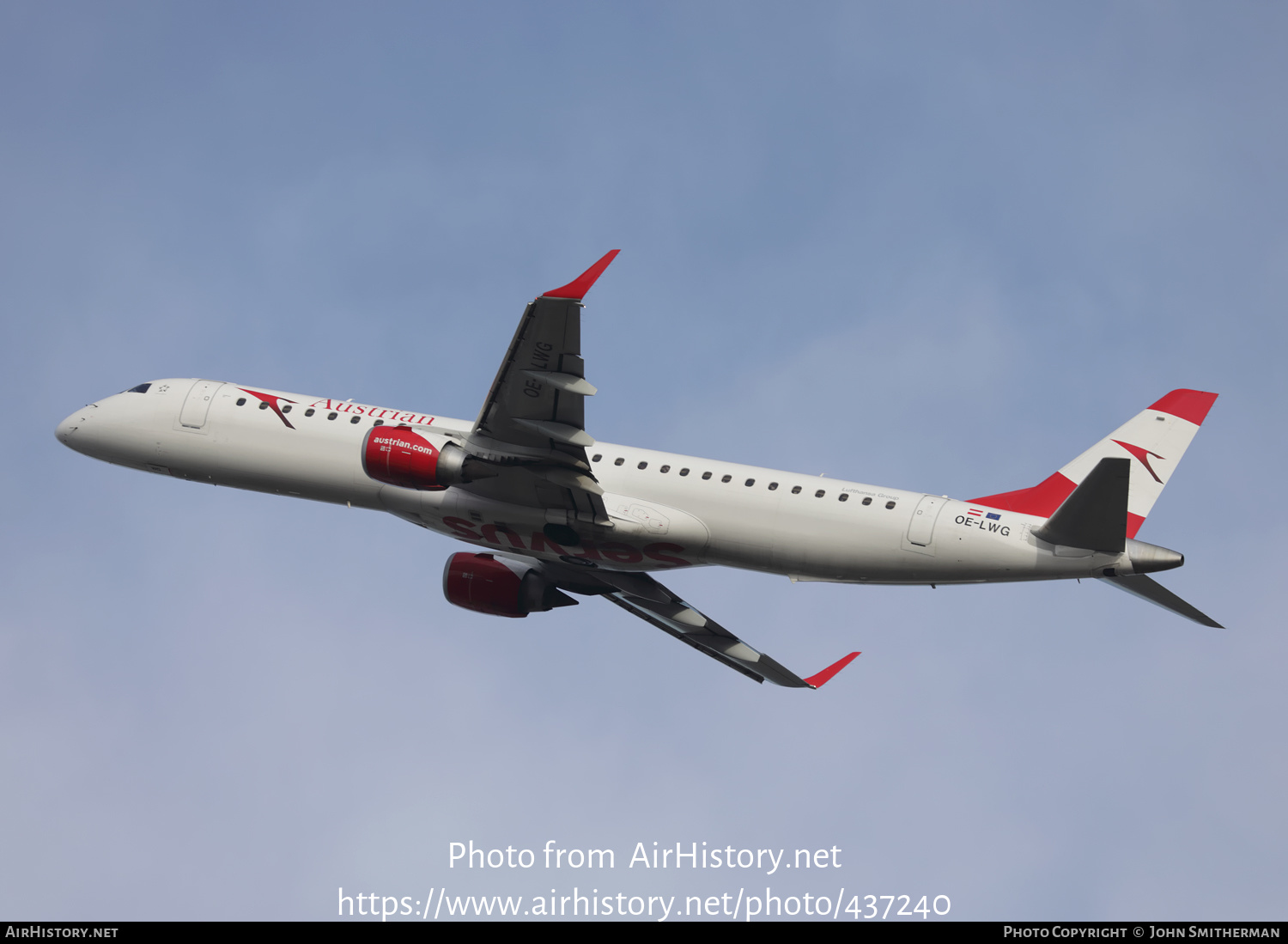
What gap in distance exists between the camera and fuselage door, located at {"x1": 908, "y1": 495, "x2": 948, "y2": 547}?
3216 cm

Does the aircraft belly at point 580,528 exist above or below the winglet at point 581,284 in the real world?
below

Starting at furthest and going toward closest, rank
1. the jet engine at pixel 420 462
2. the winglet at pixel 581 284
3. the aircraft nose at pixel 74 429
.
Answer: the aircraft nose at pixel 74 429
the jet engine at pixel 420 462
the winglet at pixel 581 284

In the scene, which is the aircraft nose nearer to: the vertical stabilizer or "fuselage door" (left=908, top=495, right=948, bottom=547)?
"fuselage door" (left=908, top=495, right=948, bottom=547)

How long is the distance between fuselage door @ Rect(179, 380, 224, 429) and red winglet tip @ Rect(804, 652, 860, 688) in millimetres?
19890

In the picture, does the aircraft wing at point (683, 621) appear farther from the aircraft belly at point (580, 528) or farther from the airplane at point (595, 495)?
the aircraft belly at point (580, 528)

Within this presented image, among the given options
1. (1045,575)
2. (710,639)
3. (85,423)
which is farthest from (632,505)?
(85,423)

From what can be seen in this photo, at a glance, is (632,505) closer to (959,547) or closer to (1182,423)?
(959,547)

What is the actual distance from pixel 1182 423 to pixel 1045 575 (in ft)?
19.9

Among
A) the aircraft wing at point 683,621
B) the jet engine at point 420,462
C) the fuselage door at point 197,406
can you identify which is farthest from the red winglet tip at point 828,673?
the fuselage door at point 197,406

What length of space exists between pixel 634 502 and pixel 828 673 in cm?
921

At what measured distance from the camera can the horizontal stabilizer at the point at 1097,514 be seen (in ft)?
93.8

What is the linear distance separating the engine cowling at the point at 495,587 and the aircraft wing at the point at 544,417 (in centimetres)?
502

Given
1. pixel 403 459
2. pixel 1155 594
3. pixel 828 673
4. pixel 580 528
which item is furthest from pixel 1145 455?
pixel 403 459

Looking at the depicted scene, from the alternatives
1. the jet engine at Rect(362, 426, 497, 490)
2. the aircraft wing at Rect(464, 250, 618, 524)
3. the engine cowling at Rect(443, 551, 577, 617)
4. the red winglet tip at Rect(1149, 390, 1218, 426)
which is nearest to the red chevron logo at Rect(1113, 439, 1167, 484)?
the red winglet tip at Rect(1149, 390, 1218, 426)
